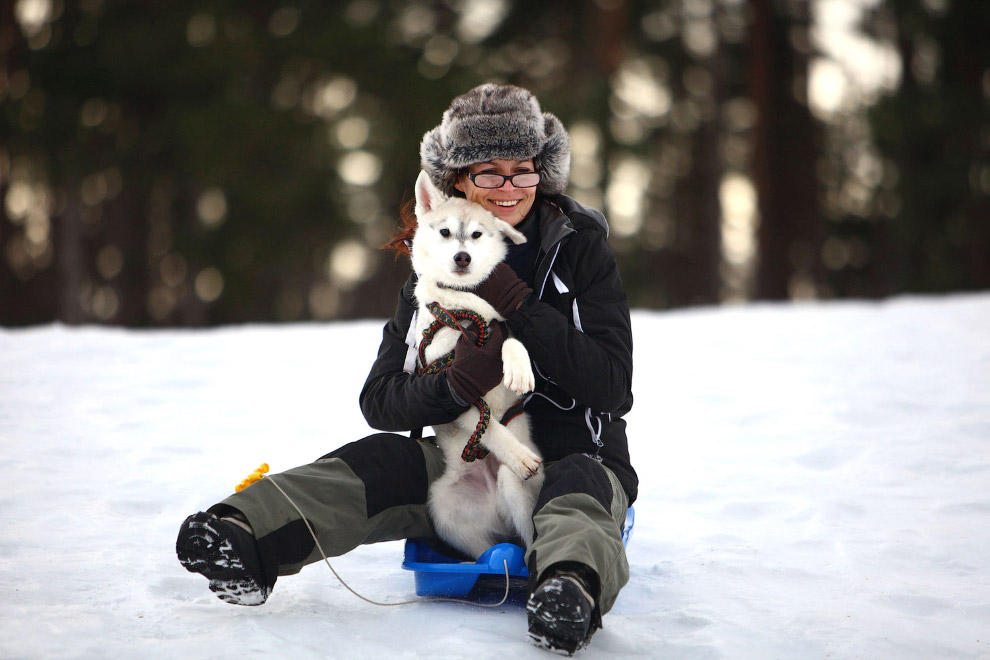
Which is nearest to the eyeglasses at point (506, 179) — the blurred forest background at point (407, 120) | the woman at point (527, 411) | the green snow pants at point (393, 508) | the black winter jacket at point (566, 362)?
the woman at point (527, 411)

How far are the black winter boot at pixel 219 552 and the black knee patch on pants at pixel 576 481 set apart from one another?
81 cm

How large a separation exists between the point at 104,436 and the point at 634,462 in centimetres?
279

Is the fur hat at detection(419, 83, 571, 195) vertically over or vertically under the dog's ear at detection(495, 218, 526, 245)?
over

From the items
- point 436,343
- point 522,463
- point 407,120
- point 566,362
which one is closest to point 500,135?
point 436,343

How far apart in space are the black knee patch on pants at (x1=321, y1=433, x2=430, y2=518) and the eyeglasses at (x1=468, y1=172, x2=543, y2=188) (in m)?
0.92

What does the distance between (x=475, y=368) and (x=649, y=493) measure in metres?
1.78

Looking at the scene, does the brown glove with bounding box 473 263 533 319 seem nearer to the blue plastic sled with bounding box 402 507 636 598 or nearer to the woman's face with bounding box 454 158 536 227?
the woman's face with bounding box 454 158 536 227

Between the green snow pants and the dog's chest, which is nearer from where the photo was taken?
the green snow pants

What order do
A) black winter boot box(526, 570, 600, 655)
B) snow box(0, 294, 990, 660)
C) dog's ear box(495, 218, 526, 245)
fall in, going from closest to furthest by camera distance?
black winter boot box(526, 570, 600, 655) < snow box(0, 294, 990, 660) < dog's ear box(495, 218, 526, 245)

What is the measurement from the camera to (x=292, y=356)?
678 centimetres

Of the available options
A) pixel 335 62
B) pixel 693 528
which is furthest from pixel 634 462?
pixel 335 62

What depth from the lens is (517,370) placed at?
268 cm

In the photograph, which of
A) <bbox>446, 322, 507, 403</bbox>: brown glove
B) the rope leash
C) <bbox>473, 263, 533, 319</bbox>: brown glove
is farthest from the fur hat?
<bbox>446, 322, 507, 403</bbox>: brown glove

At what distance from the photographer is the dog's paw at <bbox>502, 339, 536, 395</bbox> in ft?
8.79
